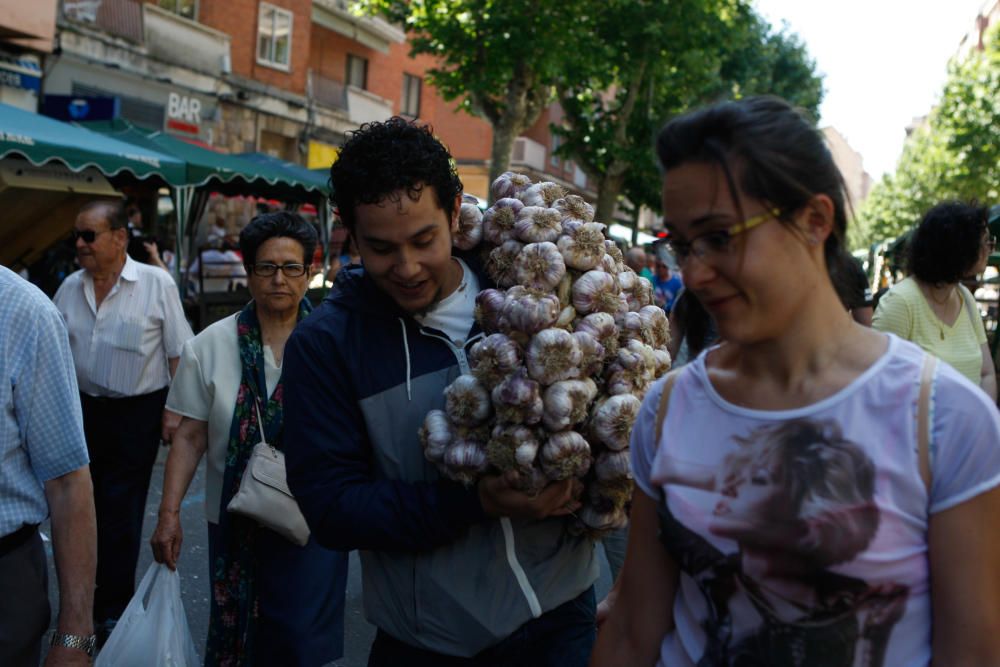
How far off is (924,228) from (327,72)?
26.3 metres

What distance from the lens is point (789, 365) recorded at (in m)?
1.56

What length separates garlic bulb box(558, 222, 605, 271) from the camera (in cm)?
212

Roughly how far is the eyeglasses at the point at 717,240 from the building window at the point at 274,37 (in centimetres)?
2433

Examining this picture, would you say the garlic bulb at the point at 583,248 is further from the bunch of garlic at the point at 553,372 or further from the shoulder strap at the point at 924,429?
the shoulder strap at the point at 924,429

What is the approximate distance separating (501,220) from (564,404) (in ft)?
1.83

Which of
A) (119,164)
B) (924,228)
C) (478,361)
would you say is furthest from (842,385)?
(119,164)

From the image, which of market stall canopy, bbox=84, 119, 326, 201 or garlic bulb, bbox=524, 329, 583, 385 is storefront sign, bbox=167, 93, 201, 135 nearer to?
market stall canopy, bbox=84, 119, 326, 201

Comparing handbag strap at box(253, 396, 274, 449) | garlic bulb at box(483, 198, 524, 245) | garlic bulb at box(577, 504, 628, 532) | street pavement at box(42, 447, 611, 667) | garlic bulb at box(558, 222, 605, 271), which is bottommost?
street pavement at box(42, 447, 611, 667)

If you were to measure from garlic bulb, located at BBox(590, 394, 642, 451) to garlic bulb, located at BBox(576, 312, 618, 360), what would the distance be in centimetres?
13

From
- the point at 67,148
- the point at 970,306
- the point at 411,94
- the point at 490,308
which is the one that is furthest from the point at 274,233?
the point at 411,94

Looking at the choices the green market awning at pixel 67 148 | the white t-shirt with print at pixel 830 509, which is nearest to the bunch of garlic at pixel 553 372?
the white t-shirt with print at pixel 830 509

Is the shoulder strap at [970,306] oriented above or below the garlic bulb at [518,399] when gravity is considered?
above

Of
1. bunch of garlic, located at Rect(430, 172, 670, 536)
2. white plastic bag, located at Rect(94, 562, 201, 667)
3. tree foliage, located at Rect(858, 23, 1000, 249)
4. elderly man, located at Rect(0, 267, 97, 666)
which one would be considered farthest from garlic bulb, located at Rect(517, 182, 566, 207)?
tree foliage, located at Rect(858, 23, 1000, 249)

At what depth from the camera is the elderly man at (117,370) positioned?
475 centimetres
